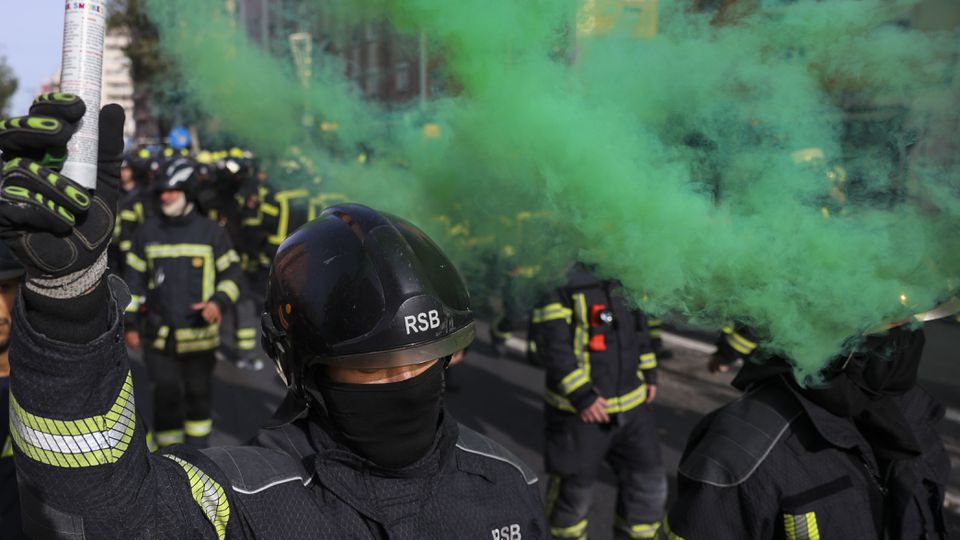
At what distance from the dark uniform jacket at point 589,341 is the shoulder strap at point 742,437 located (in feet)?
6.42

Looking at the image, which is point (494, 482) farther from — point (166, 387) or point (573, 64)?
point (166, 387)

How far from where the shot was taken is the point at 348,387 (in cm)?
157

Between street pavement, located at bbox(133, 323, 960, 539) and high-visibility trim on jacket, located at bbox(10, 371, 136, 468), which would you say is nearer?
high-visibility trim on jacket, located at bbox(10, 371, 136, 468)

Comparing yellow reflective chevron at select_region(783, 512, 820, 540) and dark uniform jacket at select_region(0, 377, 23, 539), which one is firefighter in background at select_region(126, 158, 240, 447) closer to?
dark uniform jacket at select_region(0, 377, 23, 539)

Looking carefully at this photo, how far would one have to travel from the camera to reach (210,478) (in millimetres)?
1361

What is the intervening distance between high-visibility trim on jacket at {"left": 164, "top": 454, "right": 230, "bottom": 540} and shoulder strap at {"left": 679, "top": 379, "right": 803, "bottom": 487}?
120 cm

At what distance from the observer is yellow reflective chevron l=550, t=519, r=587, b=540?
396 centimetres

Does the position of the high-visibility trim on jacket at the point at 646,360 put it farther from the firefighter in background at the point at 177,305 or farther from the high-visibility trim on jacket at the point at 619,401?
the firefighter in background at the point at 177,305

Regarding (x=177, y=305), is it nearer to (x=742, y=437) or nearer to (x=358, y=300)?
(x=358, y=300)

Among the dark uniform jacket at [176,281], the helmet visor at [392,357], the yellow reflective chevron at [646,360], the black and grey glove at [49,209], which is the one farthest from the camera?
the dark uniform jacket at [176,281]

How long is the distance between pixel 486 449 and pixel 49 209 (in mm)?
1157

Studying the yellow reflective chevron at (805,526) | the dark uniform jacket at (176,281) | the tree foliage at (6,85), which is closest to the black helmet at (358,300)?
the yellow reflective chevron at (805,526)

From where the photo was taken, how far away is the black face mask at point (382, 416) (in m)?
1.56

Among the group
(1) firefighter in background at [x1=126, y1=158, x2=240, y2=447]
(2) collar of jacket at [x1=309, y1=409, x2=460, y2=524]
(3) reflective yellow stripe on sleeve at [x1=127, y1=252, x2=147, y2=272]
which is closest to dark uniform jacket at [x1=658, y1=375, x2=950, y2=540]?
(2) collar of jacket at [x1=309, y1=409, x2=460, y2=524]
